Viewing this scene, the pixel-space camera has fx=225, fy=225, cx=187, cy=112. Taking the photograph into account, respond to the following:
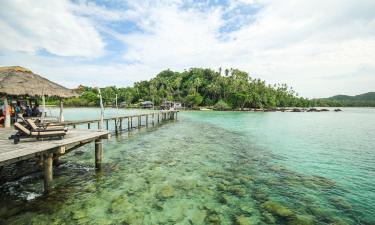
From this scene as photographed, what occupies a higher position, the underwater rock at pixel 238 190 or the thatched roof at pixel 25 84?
the thatched roof at pixel 25 84

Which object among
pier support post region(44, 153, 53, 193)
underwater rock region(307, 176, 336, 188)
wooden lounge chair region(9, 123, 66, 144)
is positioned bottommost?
underwater rock region(307, 176, 336, 188)

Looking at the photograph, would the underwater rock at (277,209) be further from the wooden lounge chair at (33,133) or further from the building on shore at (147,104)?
the building on shore at (147,104)

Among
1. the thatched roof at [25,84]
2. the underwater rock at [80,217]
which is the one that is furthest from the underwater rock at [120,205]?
the thatched roof at [25,84]

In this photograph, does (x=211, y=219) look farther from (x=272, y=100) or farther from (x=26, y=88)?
(x=272, y=100)

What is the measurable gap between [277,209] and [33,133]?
30.5ft

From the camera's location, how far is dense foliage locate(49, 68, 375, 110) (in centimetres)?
10506

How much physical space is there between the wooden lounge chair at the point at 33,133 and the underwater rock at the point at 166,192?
460 cm

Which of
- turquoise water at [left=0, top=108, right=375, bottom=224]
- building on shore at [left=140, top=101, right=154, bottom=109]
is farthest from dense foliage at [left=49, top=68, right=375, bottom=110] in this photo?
turquoise water at [left=0, top=108, right=375, bottom=224]

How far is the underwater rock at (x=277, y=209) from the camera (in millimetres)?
7281

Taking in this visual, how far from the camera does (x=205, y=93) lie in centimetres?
11450

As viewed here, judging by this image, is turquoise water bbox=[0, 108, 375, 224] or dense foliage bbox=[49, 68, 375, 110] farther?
dense foliage bbox=[49, 68, 375, 110]

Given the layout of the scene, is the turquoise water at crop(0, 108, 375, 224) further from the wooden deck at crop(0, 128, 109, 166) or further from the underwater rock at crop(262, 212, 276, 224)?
the wooden deck at crop(0, 128, 109, 166)

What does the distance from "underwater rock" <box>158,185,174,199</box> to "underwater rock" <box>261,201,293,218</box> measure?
3.46 m

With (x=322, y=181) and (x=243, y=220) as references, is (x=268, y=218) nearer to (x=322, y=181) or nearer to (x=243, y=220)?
(x=243, y=220)
